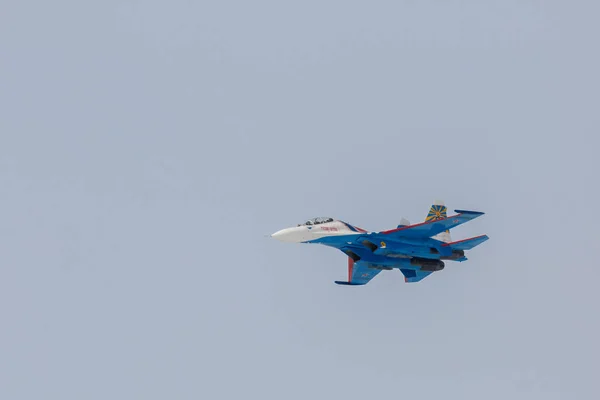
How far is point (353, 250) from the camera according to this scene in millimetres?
102250

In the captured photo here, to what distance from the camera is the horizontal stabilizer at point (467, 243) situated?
97.5 m

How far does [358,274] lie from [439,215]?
10766 mm

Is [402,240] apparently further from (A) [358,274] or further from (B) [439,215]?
(A) [358,274]

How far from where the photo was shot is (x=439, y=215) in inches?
3974

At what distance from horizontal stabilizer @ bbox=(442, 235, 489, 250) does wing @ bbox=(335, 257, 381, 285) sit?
395 inches

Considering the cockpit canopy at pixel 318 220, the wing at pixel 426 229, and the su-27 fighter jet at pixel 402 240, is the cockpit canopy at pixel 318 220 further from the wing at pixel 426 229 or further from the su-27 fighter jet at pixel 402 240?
the wing at pixel 426 229

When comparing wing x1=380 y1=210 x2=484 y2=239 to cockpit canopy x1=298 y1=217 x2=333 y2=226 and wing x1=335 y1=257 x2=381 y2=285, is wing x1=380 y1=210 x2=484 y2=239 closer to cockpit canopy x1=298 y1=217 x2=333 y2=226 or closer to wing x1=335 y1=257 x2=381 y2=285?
cockpit canopy x1=298 y1=217 x2=333 y2=226

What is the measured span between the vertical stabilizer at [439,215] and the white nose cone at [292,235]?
11.0m

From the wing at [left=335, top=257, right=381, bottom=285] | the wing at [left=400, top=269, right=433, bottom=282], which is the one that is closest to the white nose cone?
the wing at [left=335, top=257, right=381, bottom=285]

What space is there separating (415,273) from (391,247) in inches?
334

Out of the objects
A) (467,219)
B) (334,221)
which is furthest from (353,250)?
(467,219)

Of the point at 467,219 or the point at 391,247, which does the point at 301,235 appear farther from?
the point at 467,219

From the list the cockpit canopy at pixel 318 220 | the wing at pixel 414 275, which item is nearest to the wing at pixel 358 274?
the wing at pixel 414 275

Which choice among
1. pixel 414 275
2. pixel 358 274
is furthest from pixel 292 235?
pixel 414 275
